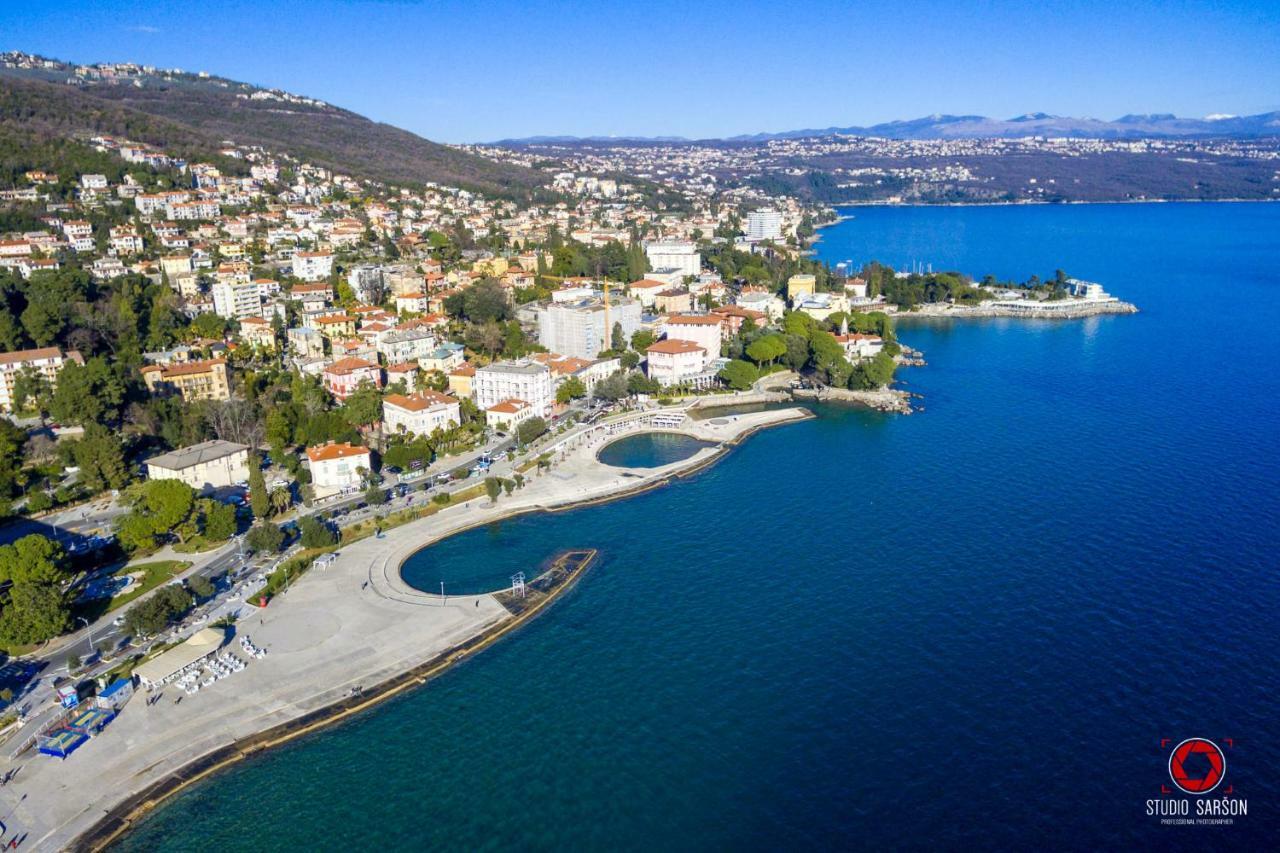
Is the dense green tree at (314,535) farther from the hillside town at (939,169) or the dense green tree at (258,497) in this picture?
the hillside town at (939,169)

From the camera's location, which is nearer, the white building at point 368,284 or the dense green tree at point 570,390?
the dense green tree at point 570,390

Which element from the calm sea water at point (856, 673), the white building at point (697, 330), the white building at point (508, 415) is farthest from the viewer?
the white building at point (697, 330)

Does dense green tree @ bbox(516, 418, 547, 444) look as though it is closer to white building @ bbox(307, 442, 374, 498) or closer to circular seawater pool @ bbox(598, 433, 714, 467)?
circular seawater pool @ bbox(598, 433, 714, 467)

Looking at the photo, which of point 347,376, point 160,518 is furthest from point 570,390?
point 160,518

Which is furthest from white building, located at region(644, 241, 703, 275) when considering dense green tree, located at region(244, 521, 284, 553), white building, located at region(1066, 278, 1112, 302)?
dense green tree, located at region(244, 521, 284, 553)

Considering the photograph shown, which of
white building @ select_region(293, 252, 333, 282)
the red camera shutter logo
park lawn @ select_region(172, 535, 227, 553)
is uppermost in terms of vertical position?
white building @ select_region(293, 252, 333, 282)

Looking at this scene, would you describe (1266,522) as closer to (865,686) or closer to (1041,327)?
(865,686)

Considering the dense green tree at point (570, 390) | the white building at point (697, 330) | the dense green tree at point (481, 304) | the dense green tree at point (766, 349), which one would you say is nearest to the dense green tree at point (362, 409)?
the dense green tree at point (570, 390)
